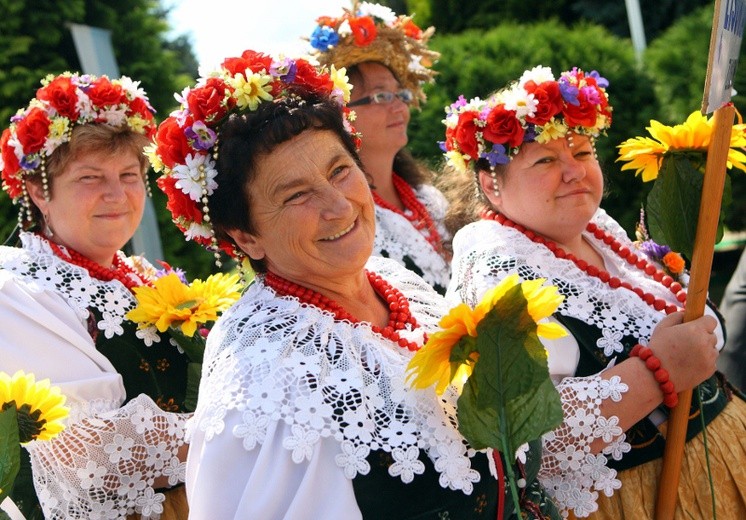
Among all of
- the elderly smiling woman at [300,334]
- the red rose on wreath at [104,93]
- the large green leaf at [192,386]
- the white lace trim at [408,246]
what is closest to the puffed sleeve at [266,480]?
the elderly smiling woman at [300,334]

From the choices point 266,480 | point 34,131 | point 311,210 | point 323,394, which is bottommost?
point 266,480

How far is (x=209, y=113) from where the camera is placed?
2.26m

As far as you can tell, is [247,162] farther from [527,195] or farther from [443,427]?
[527,195]

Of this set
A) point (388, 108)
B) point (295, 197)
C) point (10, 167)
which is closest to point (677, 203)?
point (295, 197)

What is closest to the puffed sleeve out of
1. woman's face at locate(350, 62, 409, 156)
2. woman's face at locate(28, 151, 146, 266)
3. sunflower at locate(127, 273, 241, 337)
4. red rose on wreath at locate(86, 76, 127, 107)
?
sunflower at locate(127, 273, 241, 337)

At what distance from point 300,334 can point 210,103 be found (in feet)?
2.00

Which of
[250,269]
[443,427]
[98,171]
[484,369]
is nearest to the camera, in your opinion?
[484,369]

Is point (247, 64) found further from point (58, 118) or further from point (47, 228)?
point (47, 228)

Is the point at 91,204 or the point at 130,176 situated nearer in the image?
the point at 91,204

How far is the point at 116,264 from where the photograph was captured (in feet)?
11.2

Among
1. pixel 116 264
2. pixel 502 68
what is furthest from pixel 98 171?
pixel 502 68

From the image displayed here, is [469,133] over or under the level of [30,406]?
over

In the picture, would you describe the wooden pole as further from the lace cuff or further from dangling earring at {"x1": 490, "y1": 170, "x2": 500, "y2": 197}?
dangling earring at {"x1": 490, "y1": 170, "x2": 500, "y2": 197}

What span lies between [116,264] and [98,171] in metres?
0.38
